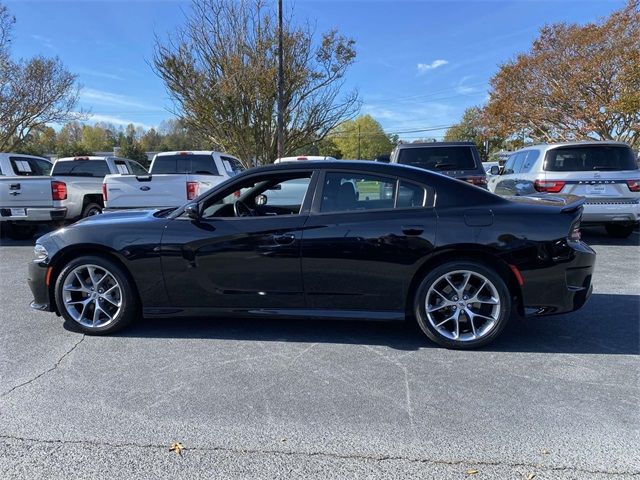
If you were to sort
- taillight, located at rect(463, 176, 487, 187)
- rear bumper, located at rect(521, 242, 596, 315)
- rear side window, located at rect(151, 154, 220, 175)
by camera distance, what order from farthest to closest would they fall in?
rear side window, located at rect(151, 154, 220, 175), taillight, located at rect(463, 176, 487, 187), rear bumper, located at rect(521, 242, 596, 315)

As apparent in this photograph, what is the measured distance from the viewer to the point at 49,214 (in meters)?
9.27

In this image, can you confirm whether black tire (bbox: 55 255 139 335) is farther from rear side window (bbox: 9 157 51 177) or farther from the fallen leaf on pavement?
rear side window (bbox: 9 157 51 177)

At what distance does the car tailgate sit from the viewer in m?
9.18

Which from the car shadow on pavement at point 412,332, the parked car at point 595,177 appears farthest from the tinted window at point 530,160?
the car shadow on pavement at point 412,332

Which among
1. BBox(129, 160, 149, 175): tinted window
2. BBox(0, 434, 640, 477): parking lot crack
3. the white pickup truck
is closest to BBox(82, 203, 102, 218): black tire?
BBox(129, 160, 149, 175): tinted window

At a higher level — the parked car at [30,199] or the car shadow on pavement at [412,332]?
the parked car at [30,199]

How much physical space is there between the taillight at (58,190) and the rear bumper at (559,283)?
8958mm

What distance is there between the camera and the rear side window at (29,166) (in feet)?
34.9

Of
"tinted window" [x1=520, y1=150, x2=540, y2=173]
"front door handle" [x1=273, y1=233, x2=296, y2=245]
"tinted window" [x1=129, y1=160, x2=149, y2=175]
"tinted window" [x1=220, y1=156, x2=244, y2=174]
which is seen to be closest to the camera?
"front door handle" [x1=273, y1=233, x2=296, y2=245]

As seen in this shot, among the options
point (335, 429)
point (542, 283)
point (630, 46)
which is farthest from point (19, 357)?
point (630, 46)

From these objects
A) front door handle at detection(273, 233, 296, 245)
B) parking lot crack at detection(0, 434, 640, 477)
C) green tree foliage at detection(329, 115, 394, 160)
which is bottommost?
parking lot crack at detection(0, 434, 640, 477)

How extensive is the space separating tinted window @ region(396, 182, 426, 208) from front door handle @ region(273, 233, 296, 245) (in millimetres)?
938

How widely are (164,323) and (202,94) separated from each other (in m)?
16.2

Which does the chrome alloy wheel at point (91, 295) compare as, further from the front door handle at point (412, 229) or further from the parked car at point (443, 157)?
the parked car at point (443, 157)
